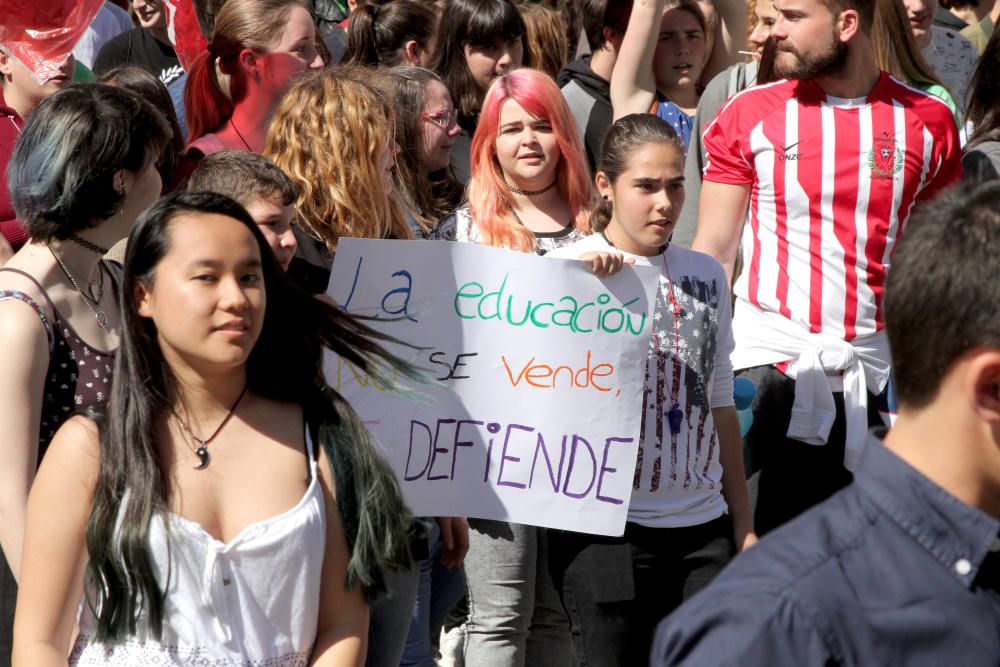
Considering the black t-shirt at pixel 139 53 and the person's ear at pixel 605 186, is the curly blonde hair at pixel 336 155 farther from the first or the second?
the black t-shirt at pixel 139 53

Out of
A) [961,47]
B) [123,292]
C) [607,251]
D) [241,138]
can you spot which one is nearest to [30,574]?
[123,292]

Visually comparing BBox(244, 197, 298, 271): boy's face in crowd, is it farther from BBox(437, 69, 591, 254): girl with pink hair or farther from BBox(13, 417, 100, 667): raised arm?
BBox(13, 417, 100, 667): raised arm

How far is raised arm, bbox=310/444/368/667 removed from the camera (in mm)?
2496

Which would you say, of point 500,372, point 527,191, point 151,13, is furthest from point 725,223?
point 151,13

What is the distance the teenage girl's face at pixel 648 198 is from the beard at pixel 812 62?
65cm

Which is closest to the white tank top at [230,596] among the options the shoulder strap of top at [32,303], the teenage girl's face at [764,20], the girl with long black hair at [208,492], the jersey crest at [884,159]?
the girl with long black hair at [208,492]

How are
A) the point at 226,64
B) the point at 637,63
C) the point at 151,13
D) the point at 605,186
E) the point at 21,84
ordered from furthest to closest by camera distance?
the point at 151,13, the point at 637,63, the point at 226,64, the point at 21,84, the point at 605,186

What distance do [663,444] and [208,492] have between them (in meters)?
1.53

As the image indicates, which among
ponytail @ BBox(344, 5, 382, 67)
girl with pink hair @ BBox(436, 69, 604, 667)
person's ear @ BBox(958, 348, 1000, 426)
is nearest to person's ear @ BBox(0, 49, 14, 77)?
girl with pink hair @ BBox(436, 69, 604, 667)

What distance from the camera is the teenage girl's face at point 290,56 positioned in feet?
15.3

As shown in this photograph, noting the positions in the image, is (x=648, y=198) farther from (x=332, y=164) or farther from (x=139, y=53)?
(x=139, y=53)

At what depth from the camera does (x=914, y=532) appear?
1.46m

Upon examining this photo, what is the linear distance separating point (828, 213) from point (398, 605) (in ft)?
5.96

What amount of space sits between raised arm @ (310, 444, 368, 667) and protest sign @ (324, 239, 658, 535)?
1036mm
